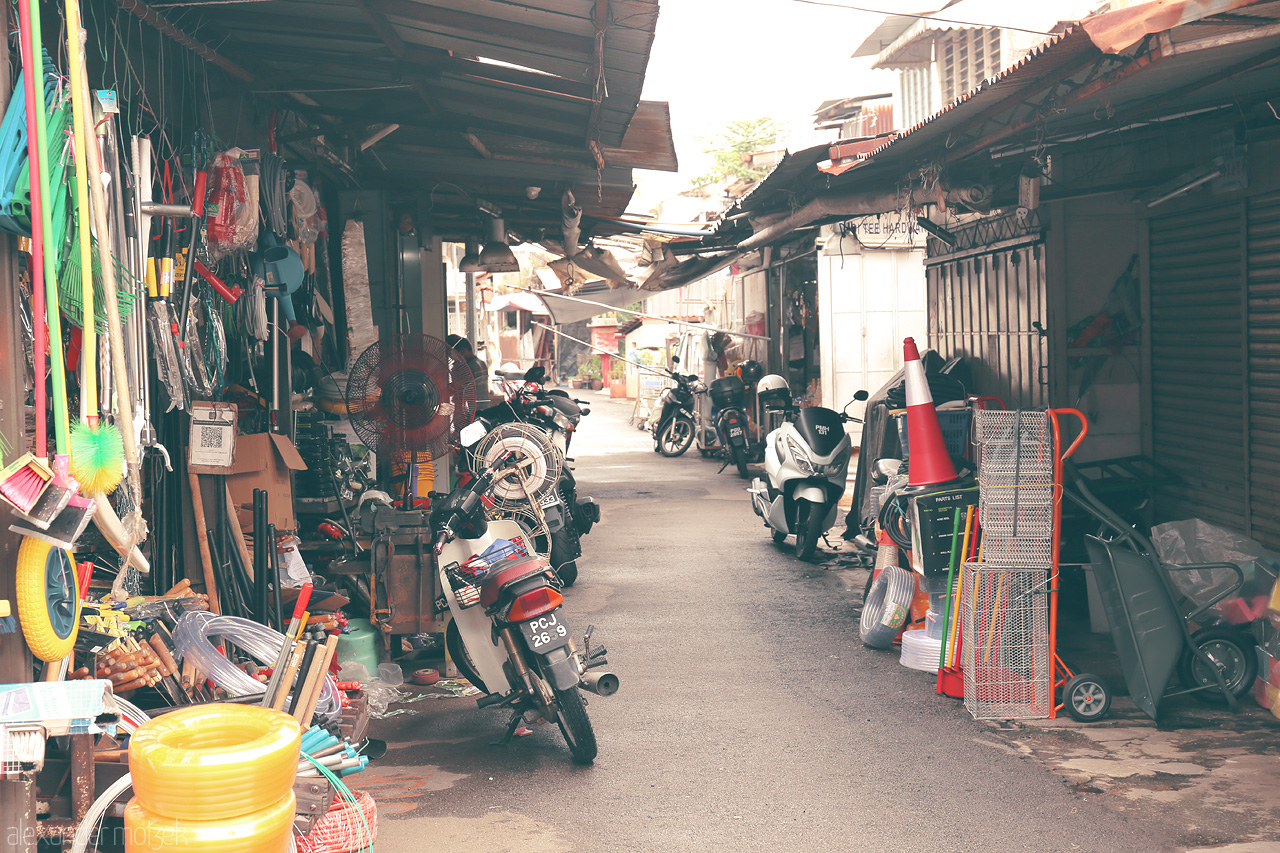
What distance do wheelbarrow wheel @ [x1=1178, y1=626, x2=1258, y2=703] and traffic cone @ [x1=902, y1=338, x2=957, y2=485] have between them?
1541 mm

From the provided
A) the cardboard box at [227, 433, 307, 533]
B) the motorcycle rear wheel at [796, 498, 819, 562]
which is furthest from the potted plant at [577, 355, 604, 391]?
the cardboard box at [227, 433, 307, 533]

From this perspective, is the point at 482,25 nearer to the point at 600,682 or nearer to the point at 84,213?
the point at 84,213

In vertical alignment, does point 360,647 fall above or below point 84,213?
below

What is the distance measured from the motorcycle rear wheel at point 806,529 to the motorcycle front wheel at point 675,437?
9.13 meters

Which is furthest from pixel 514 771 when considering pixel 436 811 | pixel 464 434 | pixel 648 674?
pixel 464 434

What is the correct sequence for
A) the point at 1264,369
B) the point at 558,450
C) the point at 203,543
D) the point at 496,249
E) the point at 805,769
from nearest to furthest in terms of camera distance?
the point at 805,769 < the point at 203,543 < the point at 1264,369 < the point at 558,450 < the point at 496,249

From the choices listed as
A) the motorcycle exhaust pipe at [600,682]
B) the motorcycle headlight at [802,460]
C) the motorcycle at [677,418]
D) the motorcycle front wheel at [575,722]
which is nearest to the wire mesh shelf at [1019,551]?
the motorcycle exhaust pipe at [600,682]

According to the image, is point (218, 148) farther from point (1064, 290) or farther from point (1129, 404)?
point (1129, 404)

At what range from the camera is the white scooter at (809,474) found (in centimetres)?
956

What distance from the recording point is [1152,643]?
537 cm

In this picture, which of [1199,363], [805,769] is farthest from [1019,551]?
[1199,363]

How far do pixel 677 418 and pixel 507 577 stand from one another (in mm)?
14084

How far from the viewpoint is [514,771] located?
4.83m

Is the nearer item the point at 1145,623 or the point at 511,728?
the point at 511,728
